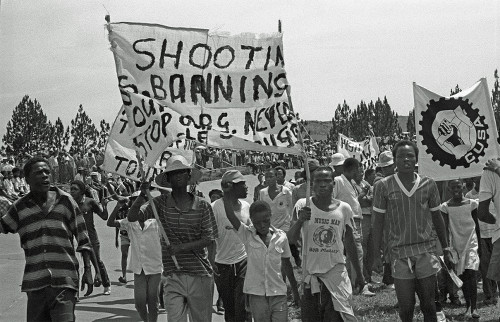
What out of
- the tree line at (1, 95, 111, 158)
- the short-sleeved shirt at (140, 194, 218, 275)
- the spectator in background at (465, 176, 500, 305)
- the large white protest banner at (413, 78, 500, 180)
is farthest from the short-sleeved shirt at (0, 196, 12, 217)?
the tree line at (1, 95, 111, 158)

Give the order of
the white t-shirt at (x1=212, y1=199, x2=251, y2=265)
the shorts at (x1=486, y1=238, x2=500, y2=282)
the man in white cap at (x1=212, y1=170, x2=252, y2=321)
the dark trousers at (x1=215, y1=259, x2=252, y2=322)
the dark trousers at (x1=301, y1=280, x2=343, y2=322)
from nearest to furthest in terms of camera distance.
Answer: the dark trousers at (x1=301, y1=280, x2=343, y2=322), the shorts at (x1=486, y1=238, x2=500, y2=282), the dark trousers at (x1=215, y1=259, x2=252, y2=322), the man in white cap at (x1=212, y1=170, x2=252, y2=321), the white t-shirt at (x1=212, y1=199, x2=251, y2=265)

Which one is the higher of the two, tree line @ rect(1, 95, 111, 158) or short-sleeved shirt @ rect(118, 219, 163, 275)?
tree line @ rect(1, 95, 111, 158)

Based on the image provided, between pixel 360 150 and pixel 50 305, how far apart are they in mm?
14205

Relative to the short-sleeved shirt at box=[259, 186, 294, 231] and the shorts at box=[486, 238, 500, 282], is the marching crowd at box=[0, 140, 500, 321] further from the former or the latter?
the short-sleeved shirt at box=[259, 186, 294, 231]

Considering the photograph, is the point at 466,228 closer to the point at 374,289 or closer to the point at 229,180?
the point at 374,289

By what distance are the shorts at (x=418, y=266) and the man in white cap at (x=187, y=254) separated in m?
1.72

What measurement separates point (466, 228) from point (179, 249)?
14.5 feet

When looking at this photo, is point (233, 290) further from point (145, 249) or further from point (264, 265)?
point (264, 265)

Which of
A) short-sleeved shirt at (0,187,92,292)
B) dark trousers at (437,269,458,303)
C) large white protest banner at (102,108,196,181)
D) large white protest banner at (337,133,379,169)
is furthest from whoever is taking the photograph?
large white protest banner at (337,133,379,169)

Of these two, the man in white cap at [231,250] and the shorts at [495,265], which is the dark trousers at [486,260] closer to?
the shorts at [495,265]

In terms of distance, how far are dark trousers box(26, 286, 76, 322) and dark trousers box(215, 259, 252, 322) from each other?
231 centimetres

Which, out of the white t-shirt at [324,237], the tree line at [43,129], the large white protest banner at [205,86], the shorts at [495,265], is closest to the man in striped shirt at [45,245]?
the large white protest banner at [205,86]

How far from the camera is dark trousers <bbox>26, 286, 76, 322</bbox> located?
6484mm

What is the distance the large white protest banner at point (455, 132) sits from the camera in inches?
405
